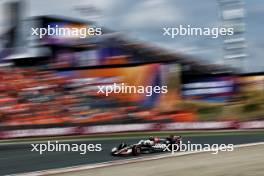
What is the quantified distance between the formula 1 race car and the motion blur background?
0.22m

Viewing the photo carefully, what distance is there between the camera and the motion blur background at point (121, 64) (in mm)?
8273

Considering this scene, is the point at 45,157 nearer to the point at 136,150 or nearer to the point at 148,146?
the point at 136,150

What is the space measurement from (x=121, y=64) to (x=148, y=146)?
1418 mm

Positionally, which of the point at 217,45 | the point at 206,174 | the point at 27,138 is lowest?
the point at 206,174

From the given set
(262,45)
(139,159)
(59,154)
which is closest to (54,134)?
(59,154)

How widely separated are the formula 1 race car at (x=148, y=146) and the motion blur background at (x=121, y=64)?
0.71 ft

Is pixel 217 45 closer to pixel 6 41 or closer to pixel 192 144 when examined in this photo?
pixel 192 144

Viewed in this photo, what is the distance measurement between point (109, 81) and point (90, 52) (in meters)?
0.56

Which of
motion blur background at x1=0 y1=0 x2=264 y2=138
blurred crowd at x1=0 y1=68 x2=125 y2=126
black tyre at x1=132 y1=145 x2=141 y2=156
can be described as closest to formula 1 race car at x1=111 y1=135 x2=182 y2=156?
black tyre at x1=132 y1=145 x2=141 y2=156

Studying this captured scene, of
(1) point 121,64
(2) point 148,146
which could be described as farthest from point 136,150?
(1) point 121,64

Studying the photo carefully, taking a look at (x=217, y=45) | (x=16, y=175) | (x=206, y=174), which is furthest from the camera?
(x=217, y=45)

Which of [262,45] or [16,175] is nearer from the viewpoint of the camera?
[16,175]

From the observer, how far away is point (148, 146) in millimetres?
8664

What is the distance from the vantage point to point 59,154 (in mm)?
8414
